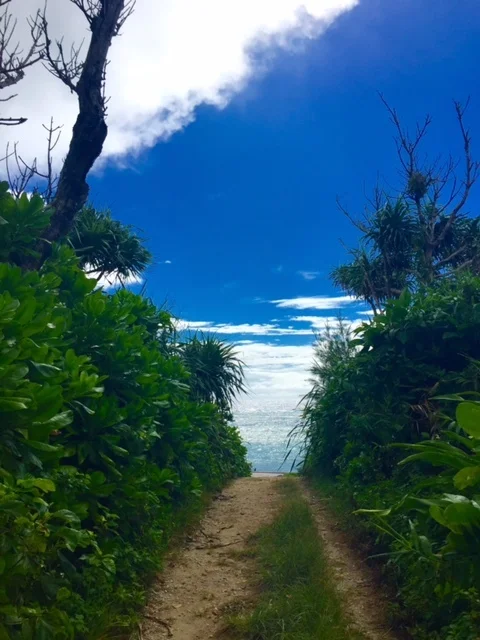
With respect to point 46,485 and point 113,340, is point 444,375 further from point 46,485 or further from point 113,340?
point 46,485

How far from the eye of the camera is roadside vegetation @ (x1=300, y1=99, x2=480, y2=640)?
2.33 m

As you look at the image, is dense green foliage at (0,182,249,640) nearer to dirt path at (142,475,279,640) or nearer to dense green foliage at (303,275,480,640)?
dirt path at (142,475,279,640)

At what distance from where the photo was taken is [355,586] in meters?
3.62

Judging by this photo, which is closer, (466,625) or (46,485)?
(46,485)

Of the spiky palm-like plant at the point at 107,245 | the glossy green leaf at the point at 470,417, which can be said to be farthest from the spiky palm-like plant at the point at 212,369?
the glossy green leaf at the point at 470,417

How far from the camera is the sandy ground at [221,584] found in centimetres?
318

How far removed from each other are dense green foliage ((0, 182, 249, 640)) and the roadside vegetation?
1.51 meters

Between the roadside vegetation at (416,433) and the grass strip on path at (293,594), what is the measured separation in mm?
406

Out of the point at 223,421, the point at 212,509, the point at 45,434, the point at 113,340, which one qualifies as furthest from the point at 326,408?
the point at 45,434

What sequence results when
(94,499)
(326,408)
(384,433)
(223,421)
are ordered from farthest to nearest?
(223,421) → (326,408) → (384,433) → (94,499)

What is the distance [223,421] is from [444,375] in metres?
6.50

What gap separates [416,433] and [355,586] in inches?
68.8

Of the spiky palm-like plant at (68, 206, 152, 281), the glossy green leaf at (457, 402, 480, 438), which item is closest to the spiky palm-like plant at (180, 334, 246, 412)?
the spiky palm-like plant at (68, 206, 152, 281)

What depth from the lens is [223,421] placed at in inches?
427
